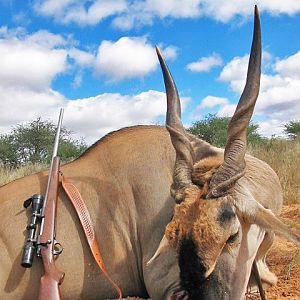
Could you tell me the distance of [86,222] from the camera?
12.5 ft

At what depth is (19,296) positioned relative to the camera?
12.4ft

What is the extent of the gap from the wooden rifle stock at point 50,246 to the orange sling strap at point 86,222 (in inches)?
4.5

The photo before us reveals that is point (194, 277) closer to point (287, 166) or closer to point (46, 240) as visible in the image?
point (46, 240)

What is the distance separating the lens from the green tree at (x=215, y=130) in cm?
1844

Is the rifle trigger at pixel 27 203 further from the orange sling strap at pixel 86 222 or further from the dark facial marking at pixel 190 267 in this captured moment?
the dark facial marking at pixel 190 267

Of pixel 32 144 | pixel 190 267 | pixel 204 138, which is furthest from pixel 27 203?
pixel 32 144

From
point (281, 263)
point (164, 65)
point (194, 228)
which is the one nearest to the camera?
point (194, 228)

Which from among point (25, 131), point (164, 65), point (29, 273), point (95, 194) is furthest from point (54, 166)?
point (25, 131)

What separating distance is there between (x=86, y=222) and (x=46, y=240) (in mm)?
322

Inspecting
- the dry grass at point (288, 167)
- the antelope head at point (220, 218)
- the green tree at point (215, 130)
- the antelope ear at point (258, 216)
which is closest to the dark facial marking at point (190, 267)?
the antelope head at point (220, 218)

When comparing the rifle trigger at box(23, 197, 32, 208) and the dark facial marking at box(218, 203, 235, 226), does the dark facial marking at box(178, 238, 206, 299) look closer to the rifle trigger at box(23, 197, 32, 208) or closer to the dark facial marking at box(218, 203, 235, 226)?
the dark facial marking at box(218, 203, 235, 226)

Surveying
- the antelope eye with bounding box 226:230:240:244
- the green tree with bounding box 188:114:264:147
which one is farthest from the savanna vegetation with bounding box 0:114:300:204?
the antelope eye with bounding box 226:230:240:244

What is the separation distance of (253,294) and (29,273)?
70.2 inches

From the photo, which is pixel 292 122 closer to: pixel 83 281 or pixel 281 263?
pixel 281 263
